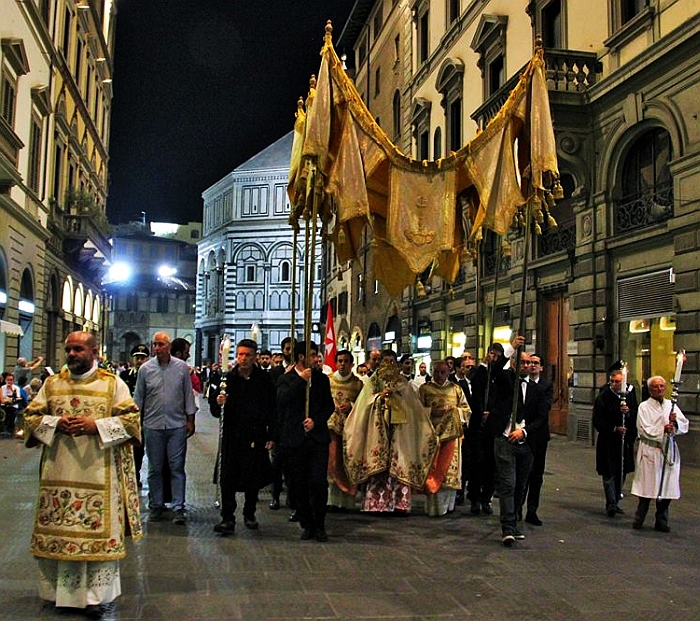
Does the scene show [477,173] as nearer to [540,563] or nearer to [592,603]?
[540,563]

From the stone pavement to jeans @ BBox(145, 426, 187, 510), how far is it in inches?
17.5

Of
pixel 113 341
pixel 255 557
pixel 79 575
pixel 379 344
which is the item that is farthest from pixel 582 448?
pixel 113 341

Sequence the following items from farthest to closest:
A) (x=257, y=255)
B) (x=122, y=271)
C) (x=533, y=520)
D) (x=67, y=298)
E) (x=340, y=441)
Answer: (x=122, y=271) → (x=257, y=255) → (x=67, y=298) → (x=340, y=441) → (x=533, y=520)

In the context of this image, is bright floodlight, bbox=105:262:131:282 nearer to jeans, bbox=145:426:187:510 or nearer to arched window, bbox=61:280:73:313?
arched window, bbox=61:280:73:313

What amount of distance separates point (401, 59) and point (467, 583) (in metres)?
28.6

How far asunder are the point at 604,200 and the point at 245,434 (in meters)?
11.5

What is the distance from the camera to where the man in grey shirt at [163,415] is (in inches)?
341

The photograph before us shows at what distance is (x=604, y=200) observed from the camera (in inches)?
660

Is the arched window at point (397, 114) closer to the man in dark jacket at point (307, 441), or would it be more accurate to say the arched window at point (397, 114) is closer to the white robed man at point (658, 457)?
the white robed man at point (658, 457)

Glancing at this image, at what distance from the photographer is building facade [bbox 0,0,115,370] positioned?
69.5 feet

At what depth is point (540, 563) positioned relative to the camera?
22.7 ft

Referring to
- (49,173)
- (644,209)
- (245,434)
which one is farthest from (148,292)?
(245,434)

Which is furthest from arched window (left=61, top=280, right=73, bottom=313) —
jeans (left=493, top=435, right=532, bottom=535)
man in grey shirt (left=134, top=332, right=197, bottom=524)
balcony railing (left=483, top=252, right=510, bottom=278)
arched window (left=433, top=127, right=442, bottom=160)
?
jeans (left=493, top=435, right=532, bottom=535)

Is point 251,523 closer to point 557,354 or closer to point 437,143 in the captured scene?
point 557,354
